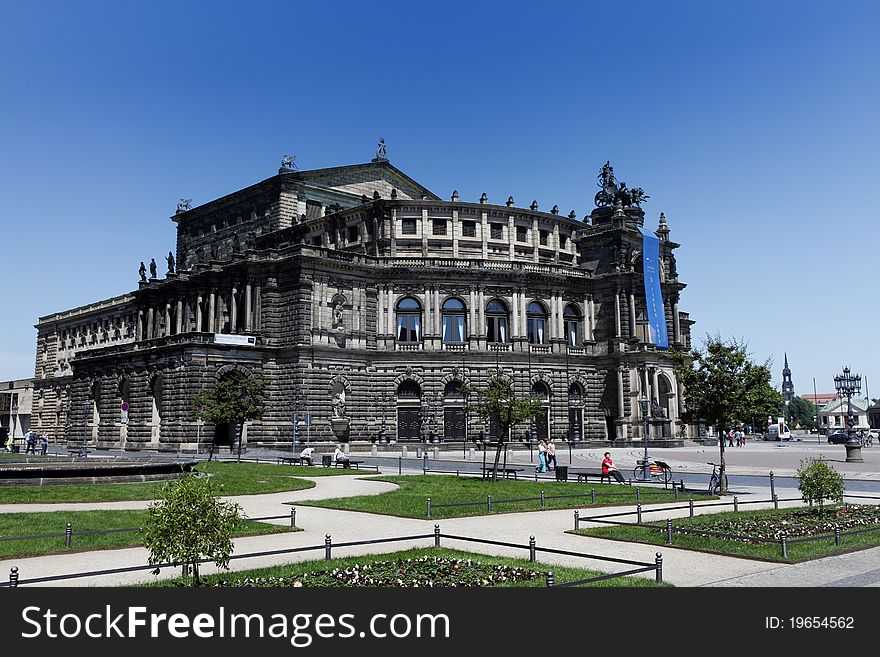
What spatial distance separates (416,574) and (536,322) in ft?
206

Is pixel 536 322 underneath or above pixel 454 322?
above

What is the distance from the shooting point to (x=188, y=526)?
11.2 metres

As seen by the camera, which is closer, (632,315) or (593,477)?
(593,477)

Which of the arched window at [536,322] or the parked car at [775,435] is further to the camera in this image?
the parked car at [775,435]

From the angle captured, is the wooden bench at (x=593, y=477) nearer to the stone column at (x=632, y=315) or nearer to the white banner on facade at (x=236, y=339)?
the white banner on facade at (x=236, y=339)

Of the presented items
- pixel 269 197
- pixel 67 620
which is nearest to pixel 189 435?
pixel 269 197

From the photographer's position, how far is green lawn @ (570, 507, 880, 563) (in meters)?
15.2

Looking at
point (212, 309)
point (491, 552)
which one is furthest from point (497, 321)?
point (491, 552)

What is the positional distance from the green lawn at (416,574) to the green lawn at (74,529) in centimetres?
345

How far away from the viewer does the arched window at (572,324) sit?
251 ft

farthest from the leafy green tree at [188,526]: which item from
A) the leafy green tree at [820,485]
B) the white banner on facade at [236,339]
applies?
the white banner on facade at [236,339]

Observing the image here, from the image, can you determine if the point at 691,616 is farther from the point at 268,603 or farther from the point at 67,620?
the point at 67,620

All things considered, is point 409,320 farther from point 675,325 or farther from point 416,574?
point 416,574

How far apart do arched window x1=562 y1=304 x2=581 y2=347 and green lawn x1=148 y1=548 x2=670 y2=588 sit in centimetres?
6309
